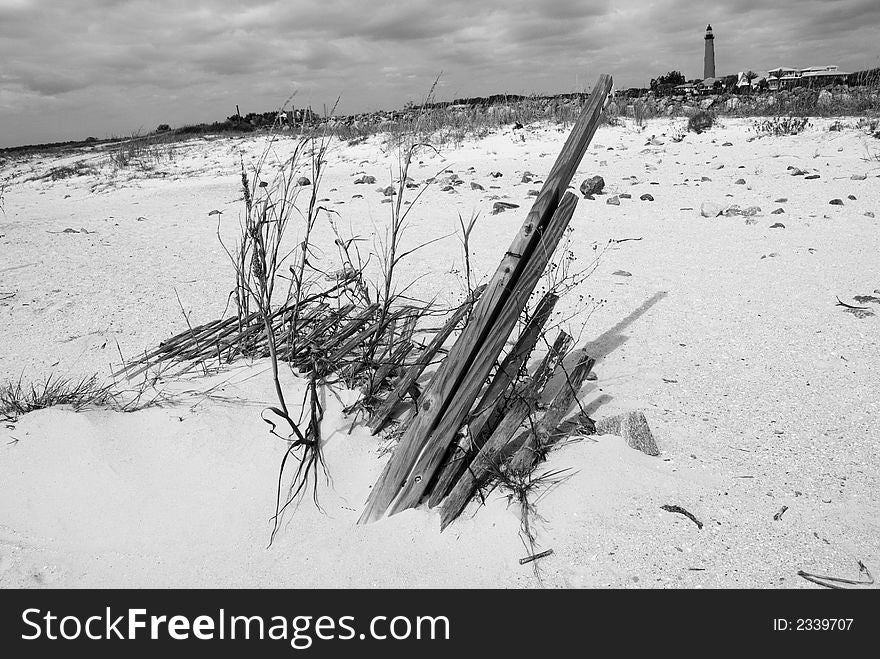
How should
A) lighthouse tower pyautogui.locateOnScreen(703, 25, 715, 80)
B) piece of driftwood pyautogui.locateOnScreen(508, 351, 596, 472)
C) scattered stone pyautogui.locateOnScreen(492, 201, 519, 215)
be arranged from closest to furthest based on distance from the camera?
piece of driftwood pyautogui.locateOnScreen(508, 351, 596, 472) < scattered stone pyautogui.locateOnScreen(492, 201, 519, 215) < lighthouse tower pyautogui.locateOnScreen(703, 25, 715, 80)

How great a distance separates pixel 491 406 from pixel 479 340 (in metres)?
0.38

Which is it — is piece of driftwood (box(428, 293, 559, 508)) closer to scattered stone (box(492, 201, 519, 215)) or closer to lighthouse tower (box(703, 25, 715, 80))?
scattered stone (box(492, 201, 519, 215))

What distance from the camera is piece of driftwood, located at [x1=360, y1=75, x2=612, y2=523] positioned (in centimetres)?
218

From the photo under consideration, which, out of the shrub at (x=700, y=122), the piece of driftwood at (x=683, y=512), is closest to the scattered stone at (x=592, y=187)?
the shrub at (x=700, y=122)

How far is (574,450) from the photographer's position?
2.57 m

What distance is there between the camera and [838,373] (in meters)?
3.19

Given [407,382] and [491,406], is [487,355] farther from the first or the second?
[407,382]

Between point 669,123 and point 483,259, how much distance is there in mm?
8248

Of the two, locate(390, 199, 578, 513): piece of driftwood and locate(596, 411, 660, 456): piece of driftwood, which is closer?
locate(390, 199, 578, 513): piece of driftwood

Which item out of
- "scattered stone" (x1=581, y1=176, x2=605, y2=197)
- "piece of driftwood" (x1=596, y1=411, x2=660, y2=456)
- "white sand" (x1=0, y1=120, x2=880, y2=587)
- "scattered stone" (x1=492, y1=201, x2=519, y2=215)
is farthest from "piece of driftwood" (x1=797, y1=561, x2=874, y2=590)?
"scattered stone" (x1=581, y1=176, x2=605, y2=197)

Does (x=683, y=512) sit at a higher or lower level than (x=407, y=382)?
lower

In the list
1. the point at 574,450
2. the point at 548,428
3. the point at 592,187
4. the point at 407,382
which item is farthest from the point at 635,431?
the point at 592,187

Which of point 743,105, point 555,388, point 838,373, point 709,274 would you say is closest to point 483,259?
point 709,274

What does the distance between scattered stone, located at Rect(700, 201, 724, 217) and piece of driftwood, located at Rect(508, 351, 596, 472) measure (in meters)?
4.33
